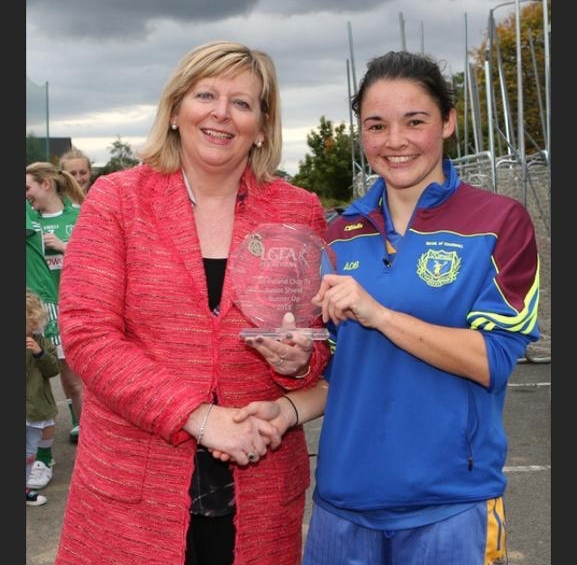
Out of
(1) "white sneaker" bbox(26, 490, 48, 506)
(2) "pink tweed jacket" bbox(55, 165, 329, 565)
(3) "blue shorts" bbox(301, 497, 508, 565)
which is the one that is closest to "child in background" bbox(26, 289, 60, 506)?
(1) "white sneaker" bbox(26, 490, 48, 506)

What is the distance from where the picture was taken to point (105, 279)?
2.29m

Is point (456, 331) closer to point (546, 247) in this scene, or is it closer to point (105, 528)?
point (105, 528)

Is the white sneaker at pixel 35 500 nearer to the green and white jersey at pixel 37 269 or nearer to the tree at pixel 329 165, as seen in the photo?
the green and white jersey at pixel 37 269

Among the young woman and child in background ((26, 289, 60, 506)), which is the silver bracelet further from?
child in background ((26, 289, 60, 506))

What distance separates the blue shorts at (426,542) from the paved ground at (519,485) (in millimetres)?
2287

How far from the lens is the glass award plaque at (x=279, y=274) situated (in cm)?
237

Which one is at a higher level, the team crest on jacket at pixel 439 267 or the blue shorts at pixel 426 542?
the team crest on jacket at pixel 439 267

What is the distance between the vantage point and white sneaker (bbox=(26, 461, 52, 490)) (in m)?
5.58

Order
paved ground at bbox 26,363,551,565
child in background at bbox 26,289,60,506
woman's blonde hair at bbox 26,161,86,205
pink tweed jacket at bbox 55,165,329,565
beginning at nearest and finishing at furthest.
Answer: pink tweed jacket at bbox 55,165,329,565
paved ground at bbox 26,363,551,565
child in background at bbox 26,289,60,506
woman's blonde hair at bbox 26,161,86,205

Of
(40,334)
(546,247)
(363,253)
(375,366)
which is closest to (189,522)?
(375,366)

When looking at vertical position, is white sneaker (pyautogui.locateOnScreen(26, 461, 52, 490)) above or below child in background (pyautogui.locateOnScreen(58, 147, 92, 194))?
below

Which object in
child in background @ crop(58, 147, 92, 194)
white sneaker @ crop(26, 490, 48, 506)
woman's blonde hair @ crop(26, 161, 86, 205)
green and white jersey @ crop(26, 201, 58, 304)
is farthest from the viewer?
child in background @ crop(58, 147, 92, 194)

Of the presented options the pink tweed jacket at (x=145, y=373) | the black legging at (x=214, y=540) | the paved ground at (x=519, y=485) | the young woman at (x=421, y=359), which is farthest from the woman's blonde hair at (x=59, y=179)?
the young woman at (x=421, y=359)

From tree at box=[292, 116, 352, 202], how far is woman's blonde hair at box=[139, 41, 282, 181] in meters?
41.9
